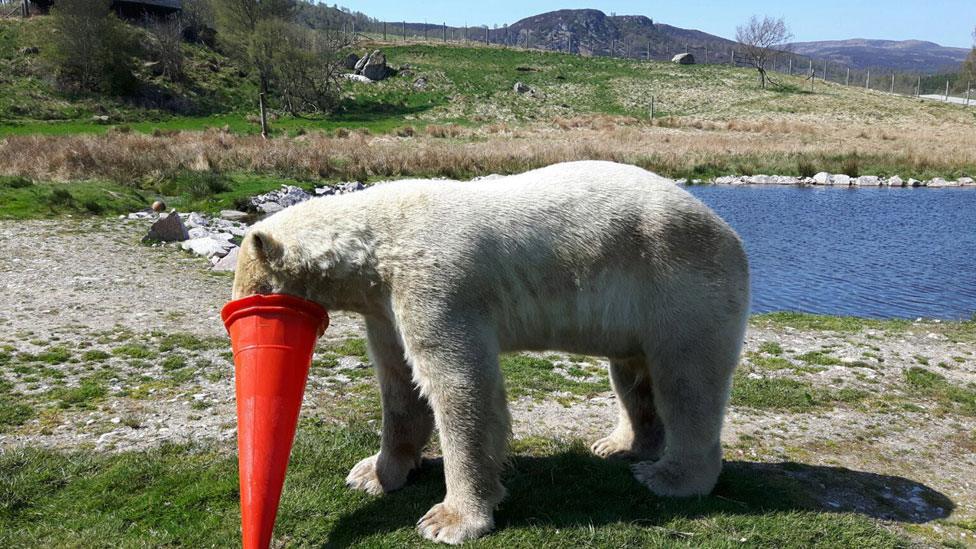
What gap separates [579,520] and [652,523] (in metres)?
0.53

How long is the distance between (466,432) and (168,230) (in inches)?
569

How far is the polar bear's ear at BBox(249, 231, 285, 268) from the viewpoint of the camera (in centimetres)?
439

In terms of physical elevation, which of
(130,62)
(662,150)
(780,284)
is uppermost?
(130,62)

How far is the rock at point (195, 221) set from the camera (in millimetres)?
18297

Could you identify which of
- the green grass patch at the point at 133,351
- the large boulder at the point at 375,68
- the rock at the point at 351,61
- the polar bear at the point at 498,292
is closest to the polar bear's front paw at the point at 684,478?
the polar bear at the point at 498,292

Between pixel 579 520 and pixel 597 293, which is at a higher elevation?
pixel 597 293

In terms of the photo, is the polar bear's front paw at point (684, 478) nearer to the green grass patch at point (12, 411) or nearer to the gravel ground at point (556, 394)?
the gravel ground at point (556, 394)

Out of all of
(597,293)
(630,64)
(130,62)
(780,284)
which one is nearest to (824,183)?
(780,284)

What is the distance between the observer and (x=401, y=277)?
14.6 ft

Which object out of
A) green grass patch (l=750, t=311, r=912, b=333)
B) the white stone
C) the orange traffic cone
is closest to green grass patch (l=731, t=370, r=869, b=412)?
green grass patch (l=750, t=311, r=912, b=333)

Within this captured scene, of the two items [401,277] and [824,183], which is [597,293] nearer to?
[401,277]

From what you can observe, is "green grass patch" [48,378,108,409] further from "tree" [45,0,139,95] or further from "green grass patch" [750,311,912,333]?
"tree" [45,0,139,95]

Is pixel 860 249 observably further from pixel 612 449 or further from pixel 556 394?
pixel 612 449

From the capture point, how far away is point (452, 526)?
181 inches
